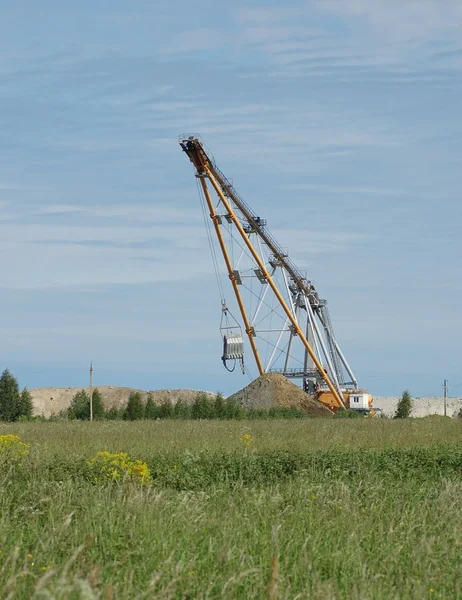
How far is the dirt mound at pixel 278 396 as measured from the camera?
51.2 metres

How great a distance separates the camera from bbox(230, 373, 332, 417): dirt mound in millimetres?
51188

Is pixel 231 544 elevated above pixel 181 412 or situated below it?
below

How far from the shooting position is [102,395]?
78250 mm

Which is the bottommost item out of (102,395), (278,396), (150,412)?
(150,412)

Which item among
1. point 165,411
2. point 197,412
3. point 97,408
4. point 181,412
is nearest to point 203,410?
point 197,412

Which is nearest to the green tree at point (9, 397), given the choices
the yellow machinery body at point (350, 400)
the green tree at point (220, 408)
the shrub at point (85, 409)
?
the shrub at point (85, 409)

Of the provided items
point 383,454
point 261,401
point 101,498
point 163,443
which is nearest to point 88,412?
point 261,401

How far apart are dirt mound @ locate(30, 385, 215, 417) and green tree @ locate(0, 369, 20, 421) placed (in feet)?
62.0

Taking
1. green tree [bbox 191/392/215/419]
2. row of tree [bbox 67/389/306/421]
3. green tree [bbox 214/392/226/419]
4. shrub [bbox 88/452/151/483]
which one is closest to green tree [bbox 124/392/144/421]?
row of tree [bbox 67/389/306/421]

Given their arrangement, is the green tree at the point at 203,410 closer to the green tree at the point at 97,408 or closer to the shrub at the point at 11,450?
the green tree at the point at 97,408

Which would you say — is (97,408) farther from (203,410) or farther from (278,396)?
(278,396)

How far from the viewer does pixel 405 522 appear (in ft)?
30.3

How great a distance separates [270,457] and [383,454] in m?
2.63

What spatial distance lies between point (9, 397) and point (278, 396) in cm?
1583
